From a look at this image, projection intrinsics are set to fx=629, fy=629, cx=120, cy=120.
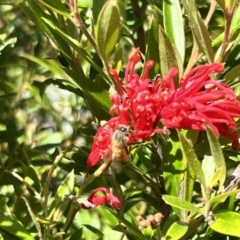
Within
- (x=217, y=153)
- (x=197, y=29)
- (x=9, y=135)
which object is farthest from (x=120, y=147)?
(x=9, y=135)

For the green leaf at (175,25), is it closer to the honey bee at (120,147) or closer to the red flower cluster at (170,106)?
the red flower cluster at (170,106)

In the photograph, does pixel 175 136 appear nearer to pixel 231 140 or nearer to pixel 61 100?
pixel 231 140

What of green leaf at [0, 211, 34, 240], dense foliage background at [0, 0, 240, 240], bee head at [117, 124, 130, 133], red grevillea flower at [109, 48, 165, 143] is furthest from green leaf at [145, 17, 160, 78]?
green leaf at [0, 211, 34, 240]

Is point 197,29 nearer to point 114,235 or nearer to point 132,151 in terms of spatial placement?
point 132,151

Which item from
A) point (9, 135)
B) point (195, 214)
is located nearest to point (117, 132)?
point (195, 214)

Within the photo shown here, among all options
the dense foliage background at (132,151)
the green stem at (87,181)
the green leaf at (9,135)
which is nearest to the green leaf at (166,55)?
the dense foliage background at (132,151)

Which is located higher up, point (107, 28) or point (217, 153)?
point (107, 28)

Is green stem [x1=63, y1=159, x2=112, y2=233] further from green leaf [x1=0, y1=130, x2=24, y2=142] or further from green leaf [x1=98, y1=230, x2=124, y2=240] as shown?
green leaf [x1=0, y1=130, x2=24, y2=142]
